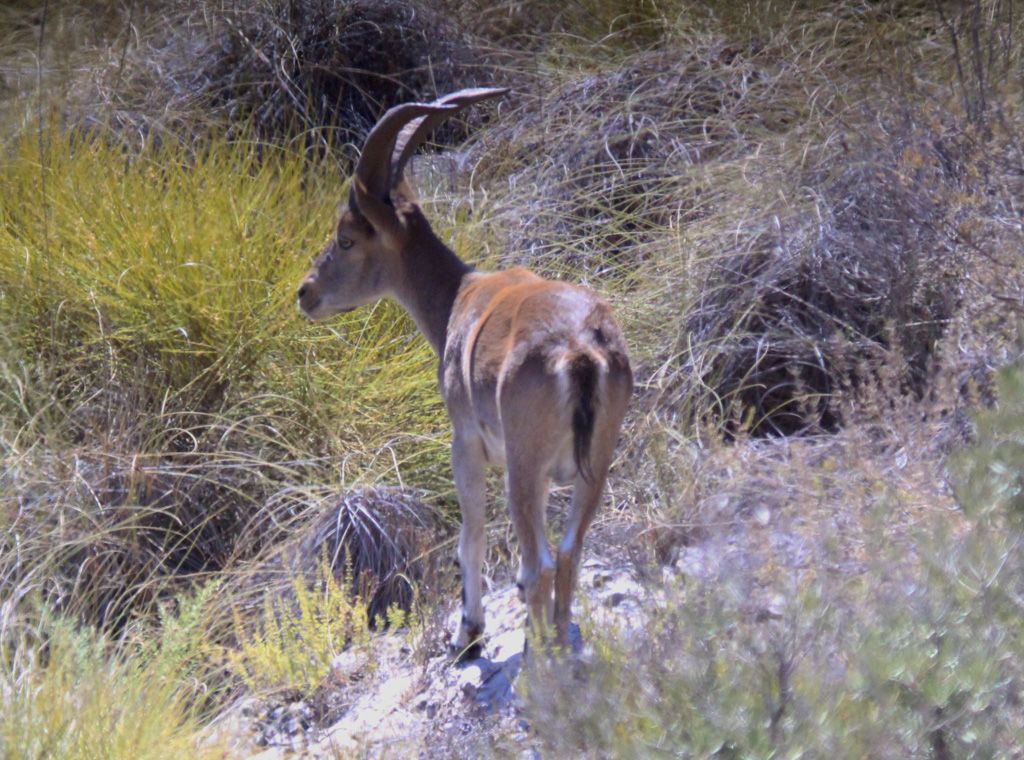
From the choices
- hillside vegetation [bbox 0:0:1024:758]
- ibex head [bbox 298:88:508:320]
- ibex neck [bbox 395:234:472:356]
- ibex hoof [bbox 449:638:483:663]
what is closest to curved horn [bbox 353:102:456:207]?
ibex head [bbox 298:88:508:320]

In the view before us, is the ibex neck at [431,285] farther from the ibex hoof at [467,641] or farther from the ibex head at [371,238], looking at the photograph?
the ibex hoof at [467,641]

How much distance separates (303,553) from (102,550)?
0.92 meters

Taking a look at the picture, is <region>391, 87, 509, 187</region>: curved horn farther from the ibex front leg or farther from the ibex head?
the ibex front leg

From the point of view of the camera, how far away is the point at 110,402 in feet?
22.4

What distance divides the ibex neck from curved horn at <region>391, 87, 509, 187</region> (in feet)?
1.07

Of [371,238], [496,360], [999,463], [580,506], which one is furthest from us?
[371,238]

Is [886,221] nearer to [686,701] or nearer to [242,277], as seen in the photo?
[242,277]

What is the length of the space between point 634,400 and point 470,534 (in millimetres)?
2108

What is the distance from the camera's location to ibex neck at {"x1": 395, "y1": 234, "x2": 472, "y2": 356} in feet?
19.1

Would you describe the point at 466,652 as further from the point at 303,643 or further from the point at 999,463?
the point at 999,463

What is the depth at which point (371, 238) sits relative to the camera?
6.04 metres

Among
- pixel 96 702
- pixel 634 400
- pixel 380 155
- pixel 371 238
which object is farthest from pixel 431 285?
pixel 96 702

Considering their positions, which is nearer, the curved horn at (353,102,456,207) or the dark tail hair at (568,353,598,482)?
the dark tail hair at (568,353,598,482)

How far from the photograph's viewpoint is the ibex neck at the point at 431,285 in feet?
19.1
